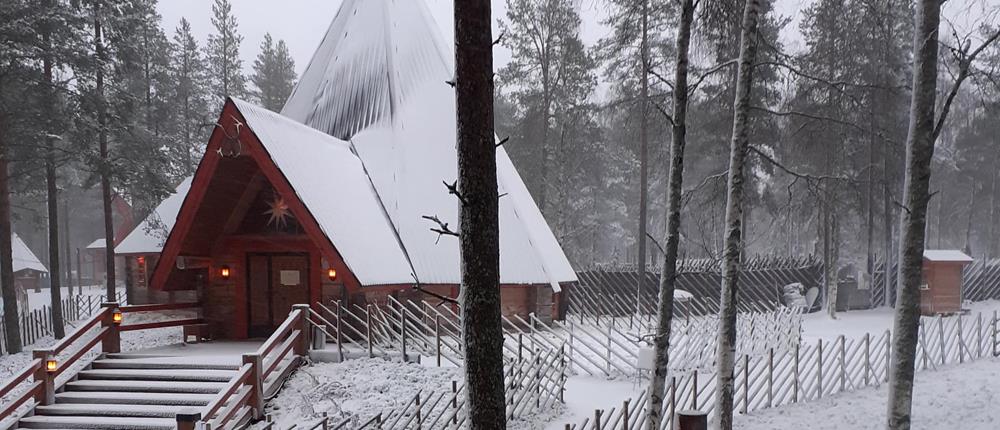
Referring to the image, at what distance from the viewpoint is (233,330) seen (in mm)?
13961

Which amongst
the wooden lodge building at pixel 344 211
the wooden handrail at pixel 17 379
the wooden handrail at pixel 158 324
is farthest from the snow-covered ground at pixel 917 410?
the wooden handrail at pixel 158 324

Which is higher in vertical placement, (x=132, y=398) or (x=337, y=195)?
A: (x=337, y=195)

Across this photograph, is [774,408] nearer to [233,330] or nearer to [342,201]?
[342,201]

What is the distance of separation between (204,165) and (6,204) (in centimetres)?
1034

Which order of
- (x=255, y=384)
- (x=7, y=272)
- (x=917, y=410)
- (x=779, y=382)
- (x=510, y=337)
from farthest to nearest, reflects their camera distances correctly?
(x=7, y=272)
(x=510, y=337)
(x=779, y=382)
(x=917, y=410)
(x=255, y=384)

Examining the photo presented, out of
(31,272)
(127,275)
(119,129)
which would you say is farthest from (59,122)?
(31,272)

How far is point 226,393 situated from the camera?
860 centimetres

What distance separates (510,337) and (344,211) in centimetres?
477

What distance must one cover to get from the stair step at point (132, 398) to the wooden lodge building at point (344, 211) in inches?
128

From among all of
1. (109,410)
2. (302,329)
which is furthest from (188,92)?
(109,410)

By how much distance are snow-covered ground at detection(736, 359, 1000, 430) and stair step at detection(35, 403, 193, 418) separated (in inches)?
371

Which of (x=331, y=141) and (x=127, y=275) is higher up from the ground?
(x=331, y=141)

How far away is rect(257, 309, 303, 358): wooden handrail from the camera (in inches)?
393

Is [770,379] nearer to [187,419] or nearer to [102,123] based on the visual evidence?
[187,419]
